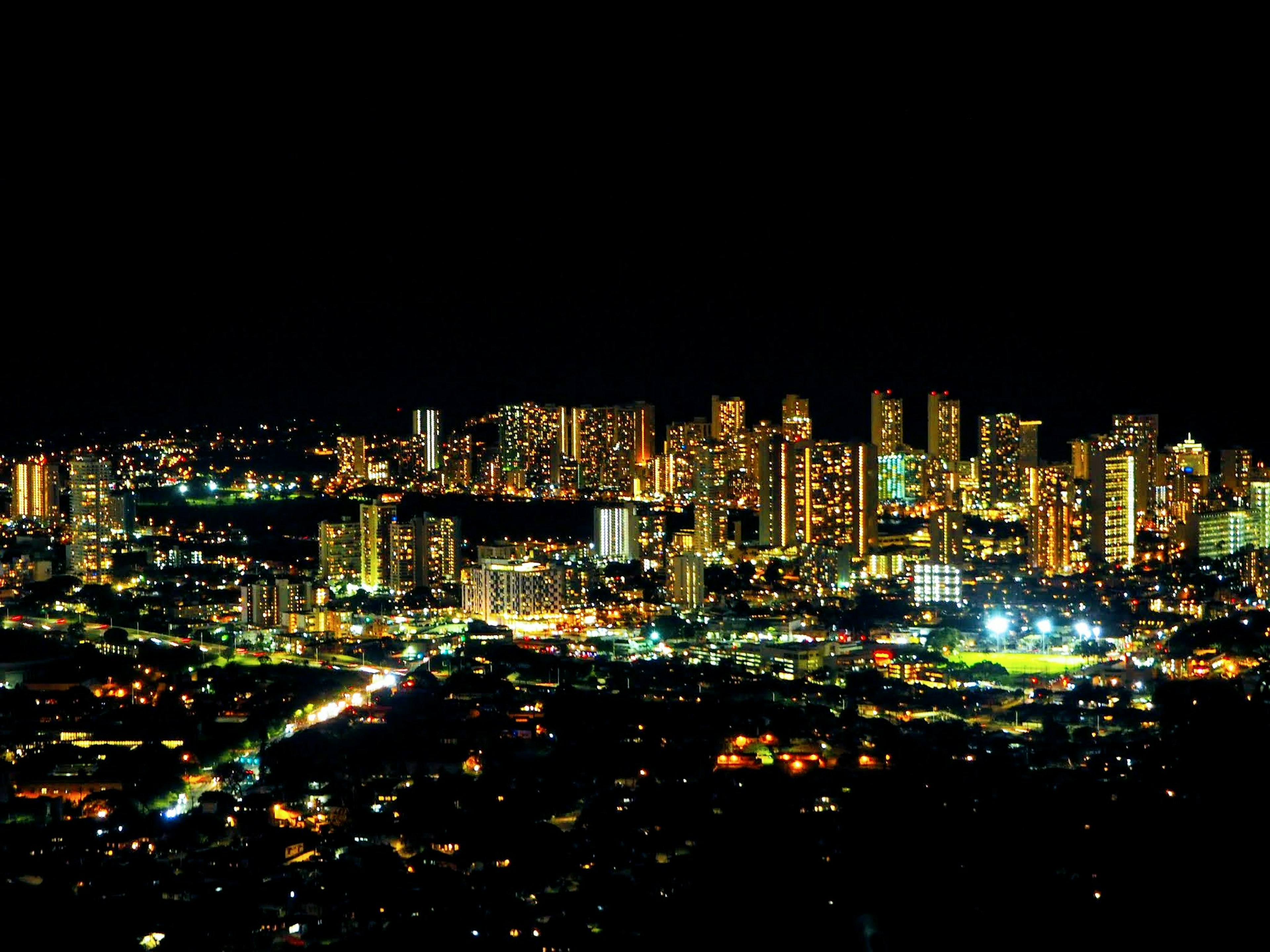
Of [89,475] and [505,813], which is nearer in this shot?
[505,813]

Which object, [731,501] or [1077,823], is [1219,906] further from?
[731,501]

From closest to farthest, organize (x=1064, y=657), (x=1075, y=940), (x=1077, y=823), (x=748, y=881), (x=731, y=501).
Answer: (x=1075, y=940) < (x=748, y=881) < (x=1077, y=823) < (x=1064, y=657) < (x=731, y=501)

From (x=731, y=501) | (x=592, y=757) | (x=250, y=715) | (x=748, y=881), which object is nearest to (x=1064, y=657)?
(x=592, y=757)

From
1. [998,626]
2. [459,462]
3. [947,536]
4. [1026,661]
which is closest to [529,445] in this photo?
[459,462]

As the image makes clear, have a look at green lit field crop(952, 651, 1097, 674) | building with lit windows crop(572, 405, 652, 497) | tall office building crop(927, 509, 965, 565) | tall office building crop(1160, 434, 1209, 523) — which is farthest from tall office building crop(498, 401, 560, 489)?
green lit field crop(952, 651, 1097, 674)

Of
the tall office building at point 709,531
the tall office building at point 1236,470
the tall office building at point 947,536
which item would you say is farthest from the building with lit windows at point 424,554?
the tall office building at point 1236,470

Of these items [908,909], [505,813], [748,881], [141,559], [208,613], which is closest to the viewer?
[908,909]

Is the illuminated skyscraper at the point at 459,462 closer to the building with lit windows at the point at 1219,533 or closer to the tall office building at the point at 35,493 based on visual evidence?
the tall office building at the point at 35,493

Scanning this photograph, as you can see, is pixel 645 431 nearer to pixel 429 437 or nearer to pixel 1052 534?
pixel 429 437
